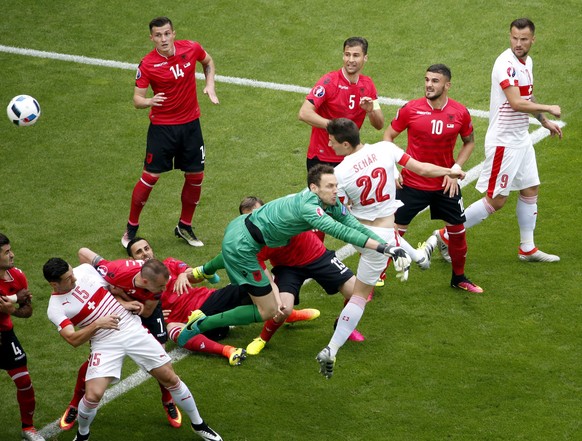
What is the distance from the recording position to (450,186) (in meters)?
10.3

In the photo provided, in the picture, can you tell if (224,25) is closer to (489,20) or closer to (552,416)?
(489,20)

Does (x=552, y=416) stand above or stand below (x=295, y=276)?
below

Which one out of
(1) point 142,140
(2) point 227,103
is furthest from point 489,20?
(1) point 142,140

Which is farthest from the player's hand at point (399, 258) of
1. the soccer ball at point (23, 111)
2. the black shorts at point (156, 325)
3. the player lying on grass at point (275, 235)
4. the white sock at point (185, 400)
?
the soccer ball at point (23, 111)

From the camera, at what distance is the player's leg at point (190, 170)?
39.8ft

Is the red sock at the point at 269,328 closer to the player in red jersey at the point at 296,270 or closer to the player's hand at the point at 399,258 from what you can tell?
the player in red jersey at the point at 296,270

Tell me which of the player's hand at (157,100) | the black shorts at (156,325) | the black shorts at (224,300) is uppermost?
the player's hand at (157,100)

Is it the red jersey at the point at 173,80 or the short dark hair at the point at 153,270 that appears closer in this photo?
the short dark hair at the point at 153,270

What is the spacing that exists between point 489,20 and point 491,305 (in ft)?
27.5

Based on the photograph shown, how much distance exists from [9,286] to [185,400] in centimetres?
170

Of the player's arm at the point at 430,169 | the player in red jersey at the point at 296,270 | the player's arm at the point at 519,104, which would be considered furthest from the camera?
the player's arm at the point at 519,104

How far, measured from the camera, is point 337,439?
8.50 meters

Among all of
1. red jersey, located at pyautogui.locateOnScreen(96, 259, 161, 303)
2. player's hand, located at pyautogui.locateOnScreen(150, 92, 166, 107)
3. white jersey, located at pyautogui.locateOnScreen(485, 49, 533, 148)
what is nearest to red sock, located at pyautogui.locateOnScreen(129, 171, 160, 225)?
player's hand, located at pyautogui.locateOnScreen(150, 92, 166, 107)

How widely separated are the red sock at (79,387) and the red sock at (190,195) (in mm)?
3785
